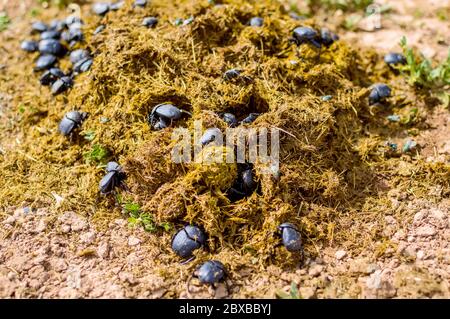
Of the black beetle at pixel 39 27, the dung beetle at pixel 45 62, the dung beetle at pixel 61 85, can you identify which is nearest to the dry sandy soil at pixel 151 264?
the dung beetle at pixel 61 85

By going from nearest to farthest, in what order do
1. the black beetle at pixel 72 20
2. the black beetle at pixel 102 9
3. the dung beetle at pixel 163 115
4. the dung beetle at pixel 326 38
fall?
the dung beetle at pixel 163 115 < the dung beetle at pixel 326 38 < the black beetle at pixel 102 9 < the black beetle at pixel 72 20

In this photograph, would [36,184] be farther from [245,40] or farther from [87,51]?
[245,40]

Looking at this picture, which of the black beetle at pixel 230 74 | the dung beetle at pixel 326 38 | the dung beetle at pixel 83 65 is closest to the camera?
the black beetle at pixel 230 74

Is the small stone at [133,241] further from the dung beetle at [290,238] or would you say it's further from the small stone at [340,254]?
the small stone at [340,254]

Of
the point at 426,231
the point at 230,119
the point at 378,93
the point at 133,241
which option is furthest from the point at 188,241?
the point at 378,93

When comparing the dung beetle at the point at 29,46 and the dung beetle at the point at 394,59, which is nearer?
the dung beetle at the point at 394,59

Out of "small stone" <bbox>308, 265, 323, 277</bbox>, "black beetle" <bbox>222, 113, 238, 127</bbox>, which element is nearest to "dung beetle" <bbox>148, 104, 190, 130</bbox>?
"black beetle" <bbox>222, 113, 238, 127</bbox>

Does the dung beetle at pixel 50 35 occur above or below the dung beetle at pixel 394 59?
above
